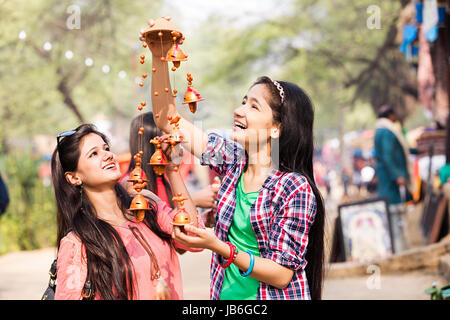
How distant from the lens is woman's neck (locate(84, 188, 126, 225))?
8.04 ft

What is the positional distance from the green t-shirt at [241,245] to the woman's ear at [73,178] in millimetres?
740

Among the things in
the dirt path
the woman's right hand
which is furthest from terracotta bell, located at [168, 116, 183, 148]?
the dirt path

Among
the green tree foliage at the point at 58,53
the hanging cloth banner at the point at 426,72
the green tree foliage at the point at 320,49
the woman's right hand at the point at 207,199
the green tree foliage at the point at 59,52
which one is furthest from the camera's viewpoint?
the green tree foliage at the point at 320,49

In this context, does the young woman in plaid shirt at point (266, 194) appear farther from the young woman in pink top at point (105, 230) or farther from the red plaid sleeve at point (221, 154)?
the young woman in pink top at point (105, 230)

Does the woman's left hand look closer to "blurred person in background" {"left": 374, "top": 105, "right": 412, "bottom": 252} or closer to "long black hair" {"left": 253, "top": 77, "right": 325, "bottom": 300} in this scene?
"long black hair" {"left": 253, "top": 77, "right": 325, "bottom": 300}

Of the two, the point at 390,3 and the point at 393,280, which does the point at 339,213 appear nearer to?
the point at 393,280

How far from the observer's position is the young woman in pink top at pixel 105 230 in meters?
2.18

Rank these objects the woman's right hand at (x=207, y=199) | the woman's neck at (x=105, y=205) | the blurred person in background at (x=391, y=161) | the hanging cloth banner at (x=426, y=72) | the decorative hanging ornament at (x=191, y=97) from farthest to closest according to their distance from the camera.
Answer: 1. the hanging cloth banner at (x=426, y=72)
2. the blurred person in background at (x=391, y=161)
3. the woman's right hand at (x=207, y=199)
4. the woman's neck at (x=105, y=205)
5. the decorative hanging ornament at (x=191, y=97)

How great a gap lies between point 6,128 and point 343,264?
14063 mm

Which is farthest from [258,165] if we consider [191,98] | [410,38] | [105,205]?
[410,38]

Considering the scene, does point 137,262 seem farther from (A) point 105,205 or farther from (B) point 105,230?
(A) point 105,205

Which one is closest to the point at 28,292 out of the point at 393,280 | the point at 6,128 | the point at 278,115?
the point at 393,280

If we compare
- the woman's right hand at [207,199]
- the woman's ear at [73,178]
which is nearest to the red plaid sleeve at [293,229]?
the woman's right hand at [207,199]

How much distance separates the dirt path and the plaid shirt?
3784 millimetres
